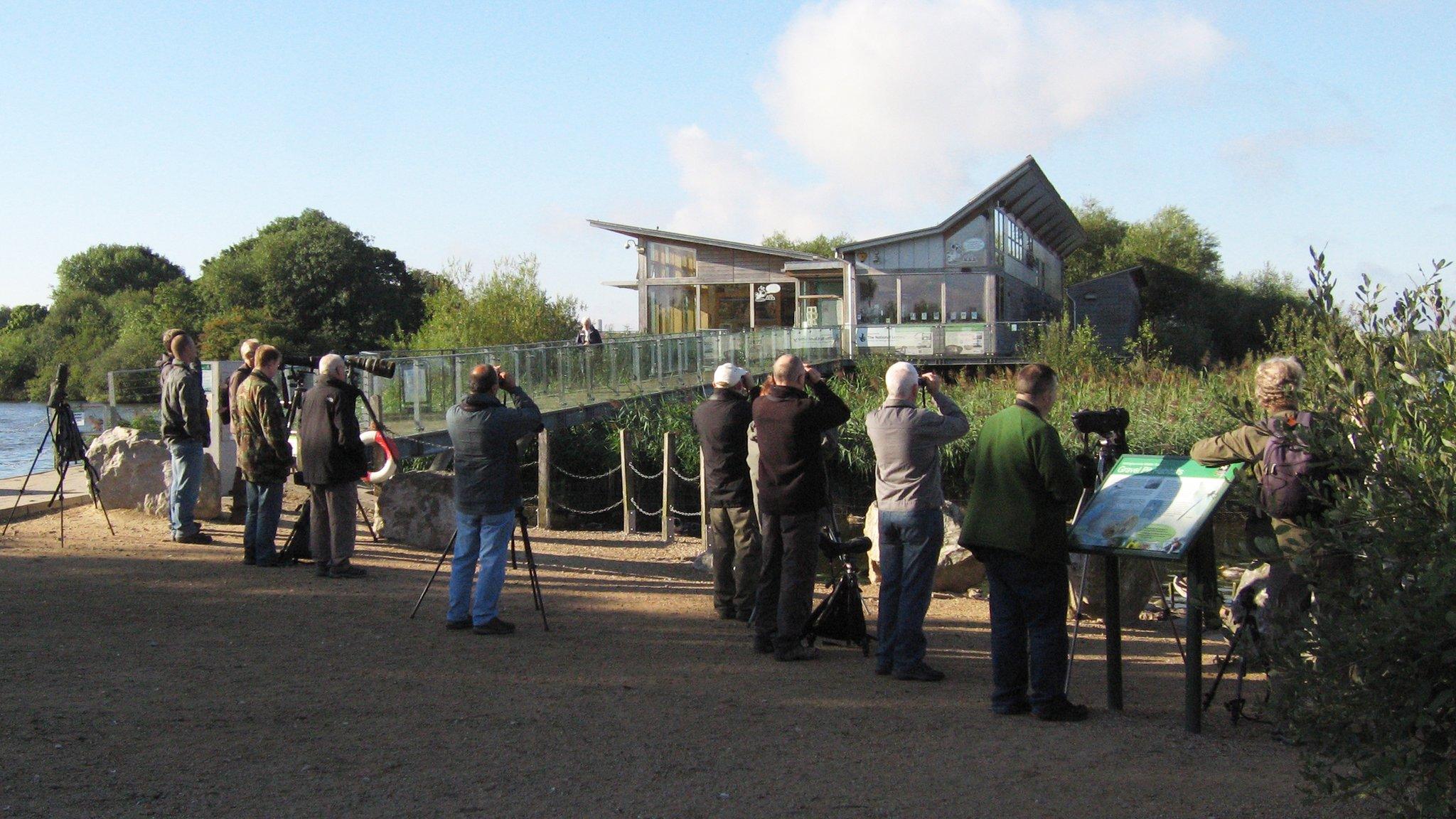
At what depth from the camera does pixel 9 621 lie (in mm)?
7164

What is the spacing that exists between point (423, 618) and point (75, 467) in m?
11.0

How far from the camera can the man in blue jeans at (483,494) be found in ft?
24.1

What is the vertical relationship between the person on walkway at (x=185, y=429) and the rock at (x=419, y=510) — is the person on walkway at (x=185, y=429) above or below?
above

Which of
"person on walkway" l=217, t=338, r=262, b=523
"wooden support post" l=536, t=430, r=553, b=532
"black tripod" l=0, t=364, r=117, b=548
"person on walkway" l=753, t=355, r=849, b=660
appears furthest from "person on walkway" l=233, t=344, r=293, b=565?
"wooden support post" l=536, t=430, r=553, b=532

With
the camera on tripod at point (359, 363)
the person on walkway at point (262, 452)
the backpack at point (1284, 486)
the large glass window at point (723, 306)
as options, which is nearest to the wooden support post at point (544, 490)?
the camera on tripod at point (359, 363)

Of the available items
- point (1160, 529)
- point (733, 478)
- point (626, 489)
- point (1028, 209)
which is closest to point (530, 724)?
point (733, 478)

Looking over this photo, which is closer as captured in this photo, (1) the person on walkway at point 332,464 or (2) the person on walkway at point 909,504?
(2) the person on walkway at point 909,504

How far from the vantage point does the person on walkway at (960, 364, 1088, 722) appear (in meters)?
5.56

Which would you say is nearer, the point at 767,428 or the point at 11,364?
the point at 767,428

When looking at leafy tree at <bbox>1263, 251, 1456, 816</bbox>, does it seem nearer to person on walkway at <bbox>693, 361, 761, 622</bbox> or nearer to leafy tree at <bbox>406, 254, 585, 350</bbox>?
person on walkway at <bbox>693, 361, 761, 622</bbox>

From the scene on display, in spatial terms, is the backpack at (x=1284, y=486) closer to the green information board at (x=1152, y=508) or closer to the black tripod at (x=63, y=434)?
the green information board at (x=1152, y=508)

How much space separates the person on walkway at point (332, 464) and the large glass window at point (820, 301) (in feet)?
105

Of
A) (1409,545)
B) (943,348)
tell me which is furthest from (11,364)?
(1409,545)

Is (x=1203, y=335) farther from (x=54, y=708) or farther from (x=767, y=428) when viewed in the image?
(x=54, y=708)
